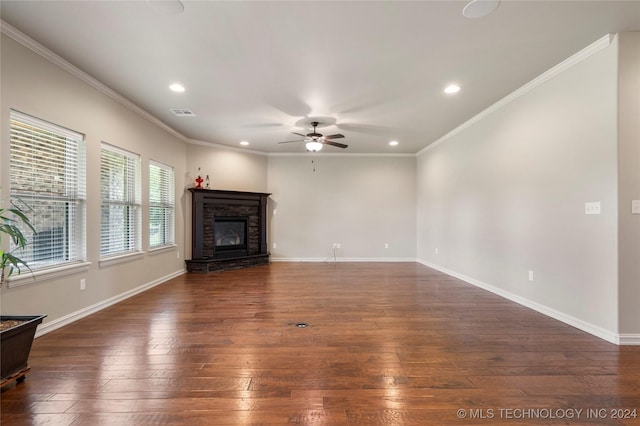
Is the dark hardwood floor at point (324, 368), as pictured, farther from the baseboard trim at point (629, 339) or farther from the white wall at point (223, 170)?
the white wall at point (223, 170)

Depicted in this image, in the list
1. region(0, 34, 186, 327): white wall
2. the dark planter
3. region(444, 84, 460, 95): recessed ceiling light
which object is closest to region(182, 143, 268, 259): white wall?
region(0, 34, 186, 327): white wall

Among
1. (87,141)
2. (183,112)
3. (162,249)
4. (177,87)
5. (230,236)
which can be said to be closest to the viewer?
(87,141)

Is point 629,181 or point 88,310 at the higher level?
point 629,181

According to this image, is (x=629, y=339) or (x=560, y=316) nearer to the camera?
(x=629, y=339)

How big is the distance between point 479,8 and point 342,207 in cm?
550

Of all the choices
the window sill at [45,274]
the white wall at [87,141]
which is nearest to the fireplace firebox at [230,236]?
the white wall at [87,141]

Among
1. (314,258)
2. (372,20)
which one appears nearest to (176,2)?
(372,20)

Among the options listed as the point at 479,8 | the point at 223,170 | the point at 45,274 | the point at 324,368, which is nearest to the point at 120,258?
the point at 45,274

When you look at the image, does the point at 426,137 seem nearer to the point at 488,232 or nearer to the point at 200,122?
the point at 488,232

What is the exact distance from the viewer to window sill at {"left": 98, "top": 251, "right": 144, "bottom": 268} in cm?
365

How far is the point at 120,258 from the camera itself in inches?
156

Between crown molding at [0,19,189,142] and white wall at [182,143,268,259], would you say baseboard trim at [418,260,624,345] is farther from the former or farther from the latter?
crown molding at [0,19,189,142]

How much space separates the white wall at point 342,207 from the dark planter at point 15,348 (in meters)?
5.44

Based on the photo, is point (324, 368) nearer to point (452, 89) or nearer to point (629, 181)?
point (629, 181)
